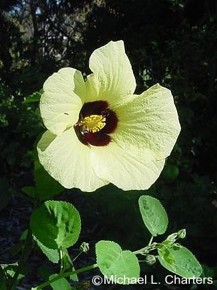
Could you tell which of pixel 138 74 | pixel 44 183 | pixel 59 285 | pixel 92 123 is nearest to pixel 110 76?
pixel 92 123

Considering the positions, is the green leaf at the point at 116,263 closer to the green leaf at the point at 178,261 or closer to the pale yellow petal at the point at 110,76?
the green leaf at the point at 178,261

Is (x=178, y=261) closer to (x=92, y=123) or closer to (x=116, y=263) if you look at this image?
(x=116, y=263)

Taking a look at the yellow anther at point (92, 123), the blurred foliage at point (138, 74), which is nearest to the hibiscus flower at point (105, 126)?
the yellow anther at point (92, 123)

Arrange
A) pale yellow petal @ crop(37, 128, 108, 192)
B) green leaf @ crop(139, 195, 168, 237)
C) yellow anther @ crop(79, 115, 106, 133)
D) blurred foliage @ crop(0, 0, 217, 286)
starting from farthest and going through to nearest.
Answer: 1. blurred foliage @ crop(0, 0, 217, 286)
2. green leaf @ crop(139, 195, 168, 237)
3. yellow anther @ crop(79, 115, 106, 133)
4. pale yellow petal @ crop(37, 128, 108, 192)

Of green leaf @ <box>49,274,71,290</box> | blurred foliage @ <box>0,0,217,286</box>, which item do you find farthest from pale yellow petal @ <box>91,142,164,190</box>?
blurred foliage @ <box>0,0,217,286</box>

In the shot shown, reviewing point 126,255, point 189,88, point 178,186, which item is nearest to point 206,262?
point 178,186

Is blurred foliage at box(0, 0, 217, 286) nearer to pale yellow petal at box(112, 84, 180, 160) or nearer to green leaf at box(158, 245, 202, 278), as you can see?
green leaf at box(158, 245, 202, 278)

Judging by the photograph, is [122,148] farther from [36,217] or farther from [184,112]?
[184,112]
